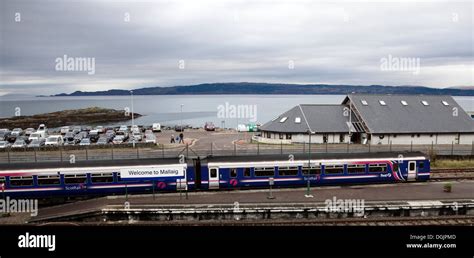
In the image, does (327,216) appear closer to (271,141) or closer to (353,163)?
(353,163)

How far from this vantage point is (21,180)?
23484 millimetres

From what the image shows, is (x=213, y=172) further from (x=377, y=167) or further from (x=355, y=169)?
(x=377, y=167)

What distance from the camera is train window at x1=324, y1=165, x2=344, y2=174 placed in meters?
26.0

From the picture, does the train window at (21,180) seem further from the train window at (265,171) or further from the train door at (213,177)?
the train window at (265,171)

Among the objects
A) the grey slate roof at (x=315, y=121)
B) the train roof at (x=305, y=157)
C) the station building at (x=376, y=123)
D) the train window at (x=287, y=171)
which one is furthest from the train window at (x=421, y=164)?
the grey slate roof at (x=315, y=121)

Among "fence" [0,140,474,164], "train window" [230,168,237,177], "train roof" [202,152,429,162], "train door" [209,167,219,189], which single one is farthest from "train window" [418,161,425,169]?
"train door" [209,167,219,189]

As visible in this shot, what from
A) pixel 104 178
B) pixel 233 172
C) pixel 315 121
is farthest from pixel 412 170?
pixel 104 178

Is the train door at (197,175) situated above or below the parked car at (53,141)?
below

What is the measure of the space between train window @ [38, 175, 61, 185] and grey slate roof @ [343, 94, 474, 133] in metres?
37.1

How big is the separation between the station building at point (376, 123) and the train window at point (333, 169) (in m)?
18.8

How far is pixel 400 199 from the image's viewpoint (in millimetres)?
22938

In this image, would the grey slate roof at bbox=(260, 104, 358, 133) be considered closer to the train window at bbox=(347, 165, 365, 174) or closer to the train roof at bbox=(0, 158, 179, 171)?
the train window at bbox=(347, 165, 365, 174)

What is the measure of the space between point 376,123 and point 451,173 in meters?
15.4

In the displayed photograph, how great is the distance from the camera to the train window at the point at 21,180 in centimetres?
2342
